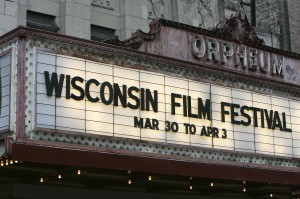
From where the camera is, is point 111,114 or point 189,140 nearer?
point 111,114

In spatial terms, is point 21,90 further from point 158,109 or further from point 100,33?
point 100,33

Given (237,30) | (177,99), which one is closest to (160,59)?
(177,99)

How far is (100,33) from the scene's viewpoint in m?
21.5

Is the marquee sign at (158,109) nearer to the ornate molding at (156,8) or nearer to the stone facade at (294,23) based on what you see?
the ornate molding at (156,8)

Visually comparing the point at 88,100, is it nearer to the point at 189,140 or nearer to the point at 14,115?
the point at 14,115

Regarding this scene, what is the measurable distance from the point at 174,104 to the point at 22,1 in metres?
5.40

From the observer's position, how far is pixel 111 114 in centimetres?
1614

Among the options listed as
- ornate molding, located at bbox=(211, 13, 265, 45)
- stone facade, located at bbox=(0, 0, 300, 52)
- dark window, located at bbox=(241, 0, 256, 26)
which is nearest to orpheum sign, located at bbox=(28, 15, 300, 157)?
ornate molding, located at bbox=(211, 13, 265, 45)

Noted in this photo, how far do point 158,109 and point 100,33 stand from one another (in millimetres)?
5181

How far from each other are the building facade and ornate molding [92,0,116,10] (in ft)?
0.13

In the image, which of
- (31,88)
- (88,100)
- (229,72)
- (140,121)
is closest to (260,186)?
(229,72)

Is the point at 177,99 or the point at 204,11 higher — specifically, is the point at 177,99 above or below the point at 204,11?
below

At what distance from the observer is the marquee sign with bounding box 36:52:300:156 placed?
15266mm

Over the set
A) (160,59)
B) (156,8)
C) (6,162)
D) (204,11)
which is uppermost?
(204,11)
